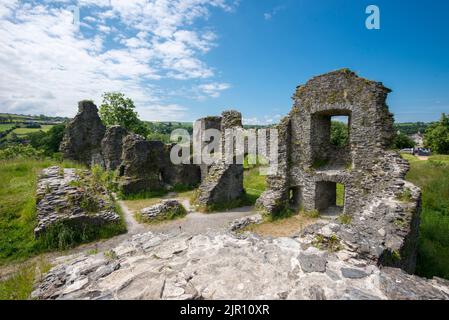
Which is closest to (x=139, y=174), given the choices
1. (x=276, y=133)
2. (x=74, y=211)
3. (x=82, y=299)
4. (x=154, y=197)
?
(x=154, y=197)

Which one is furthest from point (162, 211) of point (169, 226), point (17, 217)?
point (17, 217)

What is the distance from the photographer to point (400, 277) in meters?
2.98

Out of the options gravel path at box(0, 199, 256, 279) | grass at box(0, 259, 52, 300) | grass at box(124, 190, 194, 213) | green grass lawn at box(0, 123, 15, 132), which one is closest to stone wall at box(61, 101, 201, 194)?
grass at box(124, 190, 194, 213)

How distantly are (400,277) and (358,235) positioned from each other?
1180 mm

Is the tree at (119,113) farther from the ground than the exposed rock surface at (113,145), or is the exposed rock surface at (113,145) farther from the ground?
the tree at (119,113)

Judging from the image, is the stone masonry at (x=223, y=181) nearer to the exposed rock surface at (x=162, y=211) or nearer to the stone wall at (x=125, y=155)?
the exposed rock surface at (x=162, y=211)

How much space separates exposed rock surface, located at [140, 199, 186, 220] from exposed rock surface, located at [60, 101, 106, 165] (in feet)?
41.5

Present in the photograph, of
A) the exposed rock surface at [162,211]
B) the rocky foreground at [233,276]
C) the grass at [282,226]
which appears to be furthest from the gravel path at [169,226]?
the rocky foreground at [233,276]

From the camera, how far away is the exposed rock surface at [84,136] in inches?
773

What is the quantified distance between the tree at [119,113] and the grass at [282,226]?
85.3 feet

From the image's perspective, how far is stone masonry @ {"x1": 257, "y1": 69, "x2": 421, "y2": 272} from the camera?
631 cm

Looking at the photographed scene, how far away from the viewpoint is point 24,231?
7.05 m

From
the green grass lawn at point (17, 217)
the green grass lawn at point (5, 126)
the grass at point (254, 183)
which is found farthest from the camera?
the green grass lawn at point (5, 126)
